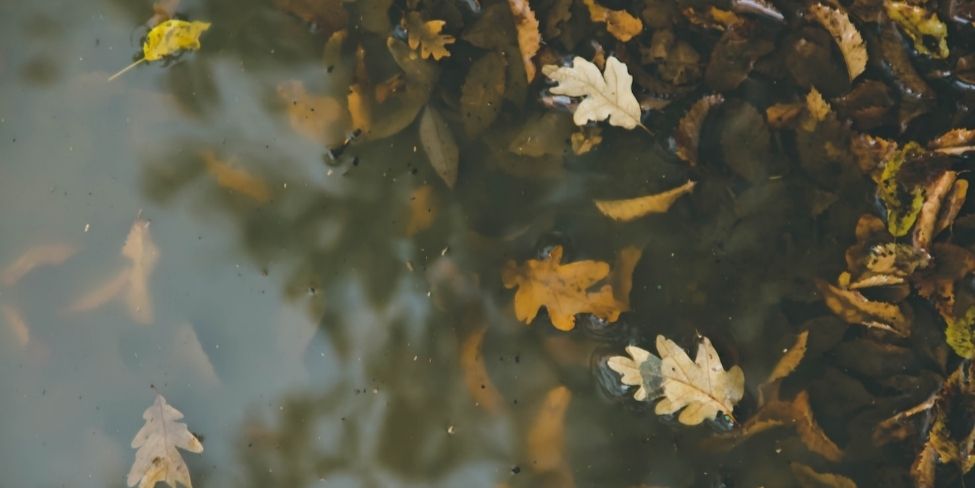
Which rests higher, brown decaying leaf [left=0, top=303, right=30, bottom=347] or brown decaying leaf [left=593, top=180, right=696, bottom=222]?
brown decaying leaf [left=593, top=180, right=696, bottom=222]

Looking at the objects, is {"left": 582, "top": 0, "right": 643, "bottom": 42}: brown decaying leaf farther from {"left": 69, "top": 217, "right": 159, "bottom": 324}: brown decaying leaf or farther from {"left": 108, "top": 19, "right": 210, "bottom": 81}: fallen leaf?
{"left": 69, "top": 217, "right": 159, "bottom": 324}: brown decaying leaf

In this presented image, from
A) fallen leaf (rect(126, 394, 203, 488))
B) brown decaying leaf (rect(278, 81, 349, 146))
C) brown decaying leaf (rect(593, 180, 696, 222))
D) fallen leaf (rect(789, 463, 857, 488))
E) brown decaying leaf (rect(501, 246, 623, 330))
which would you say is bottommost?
fallen leaf (rect(126, 394, 203, 488))

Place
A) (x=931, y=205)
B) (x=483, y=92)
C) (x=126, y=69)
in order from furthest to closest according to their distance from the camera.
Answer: (x=126, y=69) → (x=483, y=92) → (x=931, y=205)

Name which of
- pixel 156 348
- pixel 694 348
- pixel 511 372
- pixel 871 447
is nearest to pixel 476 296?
pixel 511 372

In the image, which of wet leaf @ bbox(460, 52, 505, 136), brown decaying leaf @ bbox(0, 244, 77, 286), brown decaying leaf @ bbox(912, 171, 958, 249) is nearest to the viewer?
brown decaying leaf @ bbox(912, 171, 958, 249)

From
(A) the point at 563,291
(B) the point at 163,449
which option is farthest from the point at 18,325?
(A) the point at 563,291

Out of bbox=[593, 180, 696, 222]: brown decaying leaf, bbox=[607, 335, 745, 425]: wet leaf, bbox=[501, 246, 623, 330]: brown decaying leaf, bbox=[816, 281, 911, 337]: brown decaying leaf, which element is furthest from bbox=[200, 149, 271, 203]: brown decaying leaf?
bbox=[816, 281, 911, 337]: brown decaying leaf

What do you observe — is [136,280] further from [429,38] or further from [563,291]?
[563,291]
